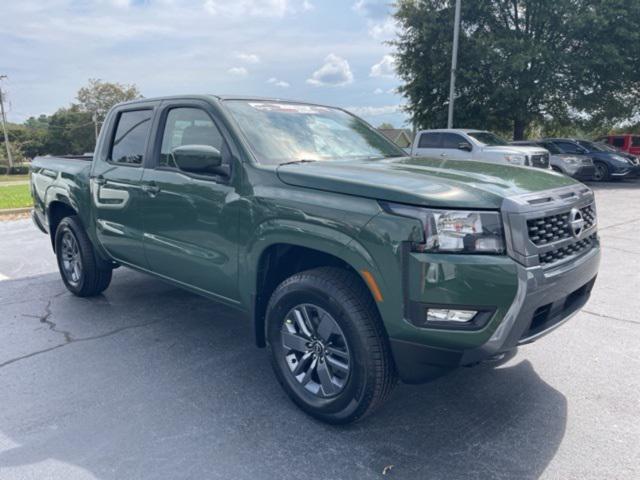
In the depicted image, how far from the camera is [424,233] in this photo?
249 centimetres

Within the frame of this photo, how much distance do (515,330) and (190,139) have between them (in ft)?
8.44

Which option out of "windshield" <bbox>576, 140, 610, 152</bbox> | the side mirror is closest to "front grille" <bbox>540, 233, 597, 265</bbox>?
the side mirror

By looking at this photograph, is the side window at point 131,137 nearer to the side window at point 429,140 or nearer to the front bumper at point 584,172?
the side window at point 429,140

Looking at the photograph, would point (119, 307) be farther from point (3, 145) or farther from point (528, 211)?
point (3, 145)

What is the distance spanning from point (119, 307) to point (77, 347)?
996 mm

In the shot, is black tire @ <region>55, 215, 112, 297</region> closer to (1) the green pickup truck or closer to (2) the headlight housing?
(1) the green pickup truck

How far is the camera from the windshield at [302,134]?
137 inches

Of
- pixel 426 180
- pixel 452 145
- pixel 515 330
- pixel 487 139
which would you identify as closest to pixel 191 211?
pixel 426 180

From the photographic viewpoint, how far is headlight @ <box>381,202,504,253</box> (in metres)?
2.49

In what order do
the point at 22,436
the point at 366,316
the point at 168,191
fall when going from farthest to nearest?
the point at 168,191, the point at 22,436, the point at 366,316

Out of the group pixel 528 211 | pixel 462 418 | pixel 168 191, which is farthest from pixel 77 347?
pixel 528 211

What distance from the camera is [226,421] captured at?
3.06 m

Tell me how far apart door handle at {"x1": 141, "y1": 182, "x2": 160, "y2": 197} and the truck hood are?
1.23m

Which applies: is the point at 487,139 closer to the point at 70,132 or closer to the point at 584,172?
the point at 584,172
